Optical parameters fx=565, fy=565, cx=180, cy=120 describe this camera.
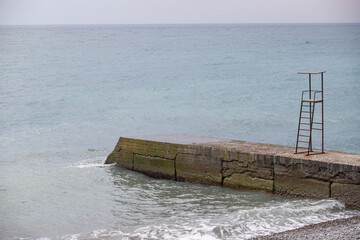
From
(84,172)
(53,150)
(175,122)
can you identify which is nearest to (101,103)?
(175,122)

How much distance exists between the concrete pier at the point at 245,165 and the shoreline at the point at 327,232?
0.89 m

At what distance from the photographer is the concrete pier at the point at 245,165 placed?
30.7ft

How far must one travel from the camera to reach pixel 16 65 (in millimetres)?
45125

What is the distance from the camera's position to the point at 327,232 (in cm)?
789

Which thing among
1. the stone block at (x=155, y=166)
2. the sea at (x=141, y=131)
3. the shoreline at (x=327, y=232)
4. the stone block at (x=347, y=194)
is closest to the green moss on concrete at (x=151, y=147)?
the stone block at (x=155, y=166)

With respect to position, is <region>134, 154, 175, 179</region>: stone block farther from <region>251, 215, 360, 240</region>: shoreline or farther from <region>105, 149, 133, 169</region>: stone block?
<region>251, 215, 360, 240</region>: shoreline

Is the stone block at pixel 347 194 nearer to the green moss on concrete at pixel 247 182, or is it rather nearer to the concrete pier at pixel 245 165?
the concrete pier at pixel 245 165

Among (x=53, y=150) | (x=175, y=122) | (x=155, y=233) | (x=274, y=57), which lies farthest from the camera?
(x=274, y=57)

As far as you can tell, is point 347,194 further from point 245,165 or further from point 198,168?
point 198,168

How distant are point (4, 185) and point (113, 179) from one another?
242 cm

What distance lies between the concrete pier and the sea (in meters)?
0.21

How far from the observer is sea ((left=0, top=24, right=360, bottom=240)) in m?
9.11

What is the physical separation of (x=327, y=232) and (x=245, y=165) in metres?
2.85

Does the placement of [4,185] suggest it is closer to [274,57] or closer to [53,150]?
[53,150]
